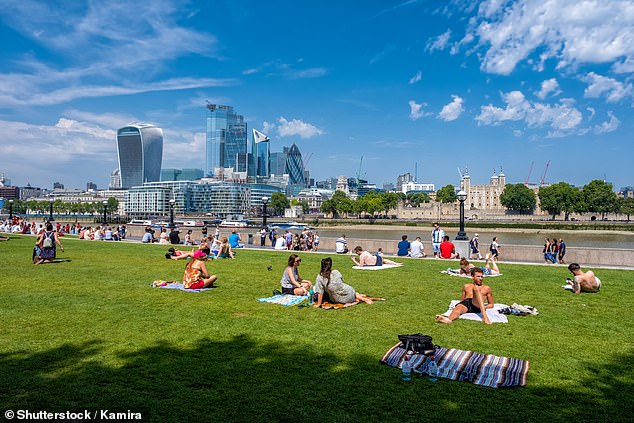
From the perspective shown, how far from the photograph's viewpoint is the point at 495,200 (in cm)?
19888

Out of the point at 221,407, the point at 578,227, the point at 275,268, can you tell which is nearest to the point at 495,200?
the point at 578,227

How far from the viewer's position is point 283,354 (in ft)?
24.5

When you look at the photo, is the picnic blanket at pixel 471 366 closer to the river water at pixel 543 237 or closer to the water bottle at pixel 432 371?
the water bottle at pixel 432 371

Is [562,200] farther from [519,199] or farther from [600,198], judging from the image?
[519,199]

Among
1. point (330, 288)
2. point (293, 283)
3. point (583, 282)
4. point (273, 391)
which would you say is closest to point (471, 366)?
point (273, 391)

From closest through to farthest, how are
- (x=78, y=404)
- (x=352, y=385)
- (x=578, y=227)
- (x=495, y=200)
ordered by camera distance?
(x=78, y=404)
(x=352, y=385)
(x=578, y=227)
(x=495, y=200)

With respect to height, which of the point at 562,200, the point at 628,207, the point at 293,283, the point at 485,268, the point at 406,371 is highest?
the point at 562,200

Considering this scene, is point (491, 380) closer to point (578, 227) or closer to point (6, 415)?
point (6, 415)

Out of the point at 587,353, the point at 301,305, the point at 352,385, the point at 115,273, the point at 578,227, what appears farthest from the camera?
the point at 578,227

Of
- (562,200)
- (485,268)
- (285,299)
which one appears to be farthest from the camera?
(562,200)

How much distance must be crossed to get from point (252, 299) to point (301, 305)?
62.7 inches

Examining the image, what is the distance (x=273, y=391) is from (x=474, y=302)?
561 cm

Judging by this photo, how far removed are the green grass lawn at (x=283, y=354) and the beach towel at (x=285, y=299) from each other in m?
0.42

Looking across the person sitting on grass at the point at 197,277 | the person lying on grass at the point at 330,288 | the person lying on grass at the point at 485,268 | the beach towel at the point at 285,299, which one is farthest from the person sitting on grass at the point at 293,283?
the person lying on grass at the point at 485,268
